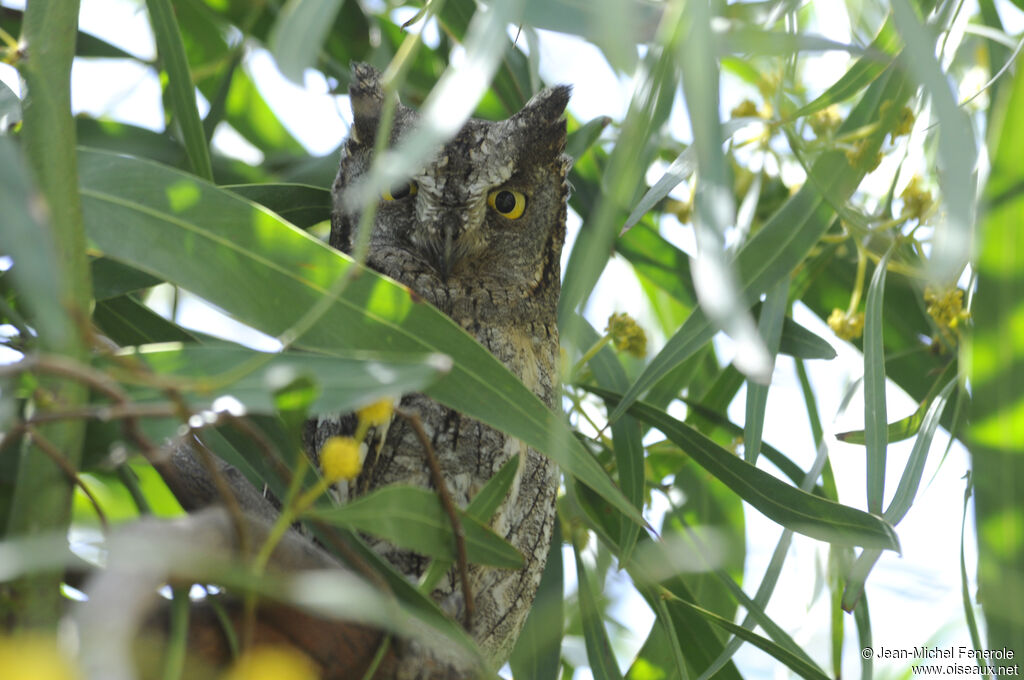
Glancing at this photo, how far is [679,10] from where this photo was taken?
37.4 inches

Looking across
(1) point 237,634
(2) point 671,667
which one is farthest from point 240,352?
(2) point 671,667

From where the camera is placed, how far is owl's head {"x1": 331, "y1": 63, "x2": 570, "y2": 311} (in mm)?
2008

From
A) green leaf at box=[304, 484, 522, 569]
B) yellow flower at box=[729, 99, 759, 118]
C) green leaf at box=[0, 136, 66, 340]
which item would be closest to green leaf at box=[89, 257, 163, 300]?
green leaf at box=[304, 484, 522, 569]

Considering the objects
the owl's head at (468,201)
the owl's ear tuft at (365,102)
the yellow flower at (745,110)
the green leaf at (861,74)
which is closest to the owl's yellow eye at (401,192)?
the owl's head at (468,201)

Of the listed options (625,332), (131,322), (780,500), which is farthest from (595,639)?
(131,322)

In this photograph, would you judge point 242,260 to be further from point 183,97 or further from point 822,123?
point 822,123

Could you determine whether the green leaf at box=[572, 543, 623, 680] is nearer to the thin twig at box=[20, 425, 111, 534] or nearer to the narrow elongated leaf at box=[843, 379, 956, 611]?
the narrow elongated leaf at box=[843, 379, 956, 611]

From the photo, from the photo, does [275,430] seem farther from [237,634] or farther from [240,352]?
[237,634]

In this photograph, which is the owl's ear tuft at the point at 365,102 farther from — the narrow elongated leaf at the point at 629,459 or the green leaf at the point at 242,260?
the green leaf at the point at 242,260

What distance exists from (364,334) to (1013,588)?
2.53 ft

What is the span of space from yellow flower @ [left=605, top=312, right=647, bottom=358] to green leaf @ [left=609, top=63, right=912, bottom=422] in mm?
430

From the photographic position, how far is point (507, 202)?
2125 mm

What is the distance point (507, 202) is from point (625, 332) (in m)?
0.41

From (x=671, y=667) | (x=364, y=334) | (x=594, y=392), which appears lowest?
(x=671, y=667)
